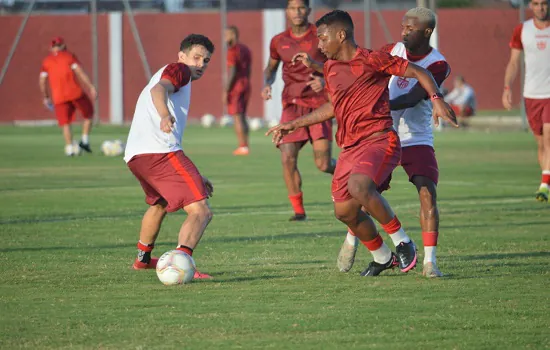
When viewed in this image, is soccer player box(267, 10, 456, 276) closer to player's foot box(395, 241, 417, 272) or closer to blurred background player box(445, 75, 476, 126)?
player's foot box(395, 241, 417, 272)

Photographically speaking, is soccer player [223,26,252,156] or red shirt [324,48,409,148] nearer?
red shirt [324,48,409,148]

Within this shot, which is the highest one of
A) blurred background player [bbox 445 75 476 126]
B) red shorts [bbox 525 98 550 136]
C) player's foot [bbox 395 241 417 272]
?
player's foot [bbox 395 241 417 272]

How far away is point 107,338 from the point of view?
6.81 meters

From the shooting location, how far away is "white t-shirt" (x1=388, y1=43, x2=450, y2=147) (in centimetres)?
945

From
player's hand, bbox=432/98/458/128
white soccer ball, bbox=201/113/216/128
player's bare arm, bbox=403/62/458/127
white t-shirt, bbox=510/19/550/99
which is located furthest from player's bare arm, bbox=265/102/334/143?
white soccer ball, bbox=201/113/216/128

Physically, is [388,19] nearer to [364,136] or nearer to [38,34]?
[38,34]

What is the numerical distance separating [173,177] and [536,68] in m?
7.57

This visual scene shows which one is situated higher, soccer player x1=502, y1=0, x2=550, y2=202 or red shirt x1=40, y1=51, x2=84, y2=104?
soccer player x1=502, y1=0, x2=550, y2=202

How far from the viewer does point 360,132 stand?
8938 millimetres

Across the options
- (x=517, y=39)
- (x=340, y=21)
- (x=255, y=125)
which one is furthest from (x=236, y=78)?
(x=340, y=21)

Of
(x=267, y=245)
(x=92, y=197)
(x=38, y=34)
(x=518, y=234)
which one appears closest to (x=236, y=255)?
(x=267, y=245)

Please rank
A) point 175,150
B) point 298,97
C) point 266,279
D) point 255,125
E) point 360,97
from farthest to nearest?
point 255,125, point 298,97, point 175,150, point 266,279, point 360,97

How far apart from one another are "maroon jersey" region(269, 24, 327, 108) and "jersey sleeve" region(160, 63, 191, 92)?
4.73m

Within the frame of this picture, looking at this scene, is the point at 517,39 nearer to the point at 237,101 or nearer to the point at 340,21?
the point at 340,21
